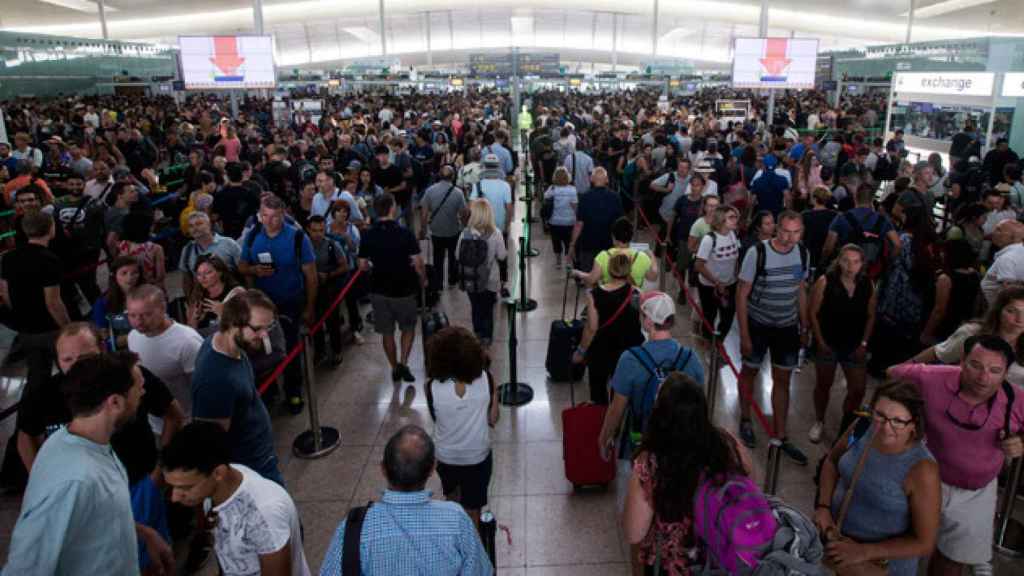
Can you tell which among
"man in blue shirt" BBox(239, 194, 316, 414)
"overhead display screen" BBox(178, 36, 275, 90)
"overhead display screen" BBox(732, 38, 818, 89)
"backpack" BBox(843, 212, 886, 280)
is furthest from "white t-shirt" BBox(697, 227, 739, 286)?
"overhead display screen" BBox(178, 36, 275, 90)

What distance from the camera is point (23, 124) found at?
1495cm

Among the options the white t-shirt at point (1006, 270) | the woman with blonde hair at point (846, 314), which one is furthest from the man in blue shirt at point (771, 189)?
the woman with blonde hair at point (846, 314)

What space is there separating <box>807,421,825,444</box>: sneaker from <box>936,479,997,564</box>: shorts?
6.23ft

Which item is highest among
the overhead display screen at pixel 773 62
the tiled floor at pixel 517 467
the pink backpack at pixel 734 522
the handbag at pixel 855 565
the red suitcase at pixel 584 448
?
the overhead display screen at pixel 773 62

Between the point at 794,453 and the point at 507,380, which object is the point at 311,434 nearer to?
the point at 507,380

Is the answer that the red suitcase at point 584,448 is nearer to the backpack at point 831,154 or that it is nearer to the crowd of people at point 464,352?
the crowd of people at point 464,352

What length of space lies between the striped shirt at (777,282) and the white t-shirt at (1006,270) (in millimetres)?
1358

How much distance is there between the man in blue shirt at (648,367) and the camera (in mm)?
3107

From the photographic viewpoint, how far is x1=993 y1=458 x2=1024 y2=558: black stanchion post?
368cm

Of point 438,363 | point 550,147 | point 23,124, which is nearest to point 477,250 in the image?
point 438,363

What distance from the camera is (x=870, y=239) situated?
222 inches

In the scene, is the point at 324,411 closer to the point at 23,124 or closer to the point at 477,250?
the point at 477,250

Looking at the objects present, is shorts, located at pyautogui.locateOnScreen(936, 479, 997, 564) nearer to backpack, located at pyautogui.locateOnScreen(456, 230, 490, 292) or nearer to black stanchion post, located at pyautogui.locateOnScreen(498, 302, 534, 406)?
black stanchion post, located at pyautogui.locateOnScreen(498, 302, 534, 406)

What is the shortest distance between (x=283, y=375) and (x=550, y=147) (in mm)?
8528
